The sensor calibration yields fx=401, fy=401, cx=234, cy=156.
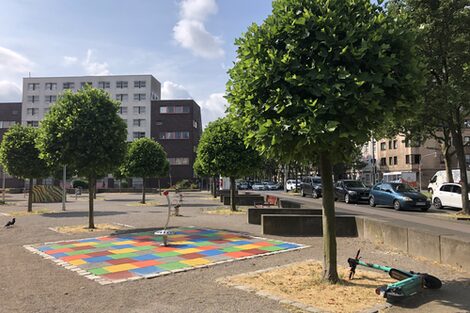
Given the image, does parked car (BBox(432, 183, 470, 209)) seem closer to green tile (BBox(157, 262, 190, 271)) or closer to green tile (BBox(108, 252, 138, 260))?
green tile (BBox(157, 262, 190, 271))

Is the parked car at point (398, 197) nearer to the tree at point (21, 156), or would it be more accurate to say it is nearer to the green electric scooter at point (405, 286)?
the green electric scooter at point (405, 286)

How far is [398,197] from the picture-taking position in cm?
2383

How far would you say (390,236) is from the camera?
10.4 meters

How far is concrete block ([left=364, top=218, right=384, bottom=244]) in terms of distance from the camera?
11000 mm

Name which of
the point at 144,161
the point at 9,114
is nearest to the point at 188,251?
the point at 144,161

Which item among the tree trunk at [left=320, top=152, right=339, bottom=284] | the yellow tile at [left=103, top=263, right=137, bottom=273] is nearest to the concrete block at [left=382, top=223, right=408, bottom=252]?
the tree trunk at [left=320, top=152, right=339, bottom=284]

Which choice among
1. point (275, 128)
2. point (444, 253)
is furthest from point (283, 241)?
point (275, 128)

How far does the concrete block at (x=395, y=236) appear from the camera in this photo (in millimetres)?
9633

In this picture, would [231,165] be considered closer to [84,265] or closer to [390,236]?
[390,236]

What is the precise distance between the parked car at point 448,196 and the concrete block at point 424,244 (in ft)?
53.8

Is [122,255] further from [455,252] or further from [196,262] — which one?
[455,252]

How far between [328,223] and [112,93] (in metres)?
85.0

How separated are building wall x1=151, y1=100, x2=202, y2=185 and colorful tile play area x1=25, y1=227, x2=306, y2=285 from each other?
207ft

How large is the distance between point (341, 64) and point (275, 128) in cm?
133
